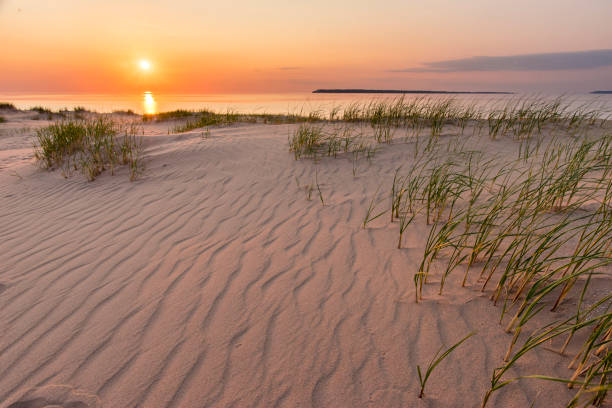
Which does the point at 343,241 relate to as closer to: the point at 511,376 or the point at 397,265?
the point at 397,265

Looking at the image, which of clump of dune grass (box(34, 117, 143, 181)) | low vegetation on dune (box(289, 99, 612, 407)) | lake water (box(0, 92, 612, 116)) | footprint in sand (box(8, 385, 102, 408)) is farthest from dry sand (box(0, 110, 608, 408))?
lake water (box(0, 92, 612, 116))

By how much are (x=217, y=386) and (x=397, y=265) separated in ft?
5.26

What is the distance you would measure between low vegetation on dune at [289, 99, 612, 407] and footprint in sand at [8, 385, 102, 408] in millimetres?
1626

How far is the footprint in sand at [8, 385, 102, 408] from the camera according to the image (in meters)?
1.65

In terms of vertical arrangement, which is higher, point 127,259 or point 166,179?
point 166,179

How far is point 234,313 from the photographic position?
222 centimetres

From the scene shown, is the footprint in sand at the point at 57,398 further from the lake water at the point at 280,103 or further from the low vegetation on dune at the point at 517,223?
the lake water at the point at 280,103

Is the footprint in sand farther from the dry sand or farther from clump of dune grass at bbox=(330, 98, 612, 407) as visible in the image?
clump of dune grass at bbox=(330, 98, 612, 407)

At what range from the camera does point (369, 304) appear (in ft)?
7.37

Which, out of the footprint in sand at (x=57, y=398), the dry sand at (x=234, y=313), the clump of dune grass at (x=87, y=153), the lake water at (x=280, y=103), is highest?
the lake water at (x=280, y=103)

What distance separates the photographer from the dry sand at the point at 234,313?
1691 mm

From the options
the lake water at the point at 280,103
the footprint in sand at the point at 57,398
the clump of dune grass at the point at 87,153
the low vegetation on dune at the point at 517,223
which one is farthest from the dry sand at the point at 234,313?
the lake water at the point at 280,103

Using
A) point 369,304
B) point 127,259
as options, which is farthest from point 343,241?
point 127,259

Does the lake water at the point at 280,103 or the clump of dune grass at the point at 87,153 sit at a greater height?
the lake water at the point at 280,103
